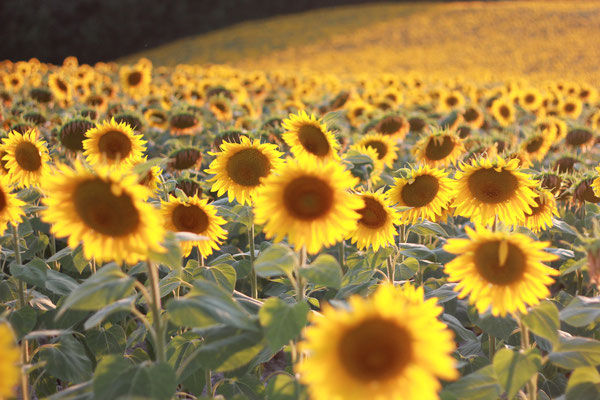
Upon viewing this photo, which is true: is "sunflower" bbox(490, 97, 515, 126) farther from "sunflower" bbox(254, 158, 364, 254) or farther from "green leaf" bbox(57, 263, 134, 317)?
"green leaf" bbox(57, 263, 134, 317)

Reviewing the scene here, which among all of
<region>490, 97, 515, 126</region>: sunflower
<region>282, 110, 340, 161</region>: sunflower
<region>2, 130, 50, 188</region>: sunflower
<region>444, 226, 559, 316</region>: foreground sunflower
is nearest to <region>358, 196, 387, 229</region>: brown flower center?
<region>282, 110, 340, 161</region>: sunflower

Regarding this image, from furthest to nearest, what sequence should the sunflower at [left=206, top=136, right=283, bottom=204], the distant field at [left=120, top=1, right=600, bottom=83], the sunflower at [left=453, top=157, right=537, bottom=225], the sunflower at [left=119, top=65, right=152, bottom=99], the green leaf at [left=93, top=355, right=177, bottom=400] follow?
1. the distant field at [left=120, top=1, right=600, bottom=83]
2. the sunflower at [left=119, top=65, right=152, bottom=99]
3. the sunflower at [left=206, top=136, right=283, bottom=204]
4. the sunflower at [left=453, top=157, right=537, bottom=225]
5. the green leaf at [left=93, top=355, right=177, bottom=400]

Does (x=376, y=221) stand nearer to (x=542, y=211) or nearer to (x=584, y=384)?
(x=542, y=211)

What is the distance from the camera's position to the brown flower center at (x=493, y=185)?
2.50 m

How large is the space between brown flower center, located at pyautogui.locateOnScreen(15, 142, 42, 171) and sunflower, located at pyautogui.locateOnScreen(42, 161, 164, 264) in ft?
4.13

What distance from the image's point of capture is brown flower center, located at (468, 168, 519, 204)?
2.50 meters

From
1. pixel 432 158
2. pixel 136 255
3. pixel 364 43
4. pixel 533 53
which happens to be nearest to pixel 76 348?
pixel 136 255

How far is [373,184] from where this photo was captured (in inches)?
148

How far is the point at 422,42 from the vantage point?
2803cm

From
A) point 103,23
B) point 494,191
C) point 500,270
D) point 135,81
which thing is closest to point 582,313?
point 500,270

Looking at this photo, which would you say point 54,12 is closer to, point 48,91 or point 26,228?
point 48,91

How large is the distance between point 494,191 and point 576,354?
2.97 feet

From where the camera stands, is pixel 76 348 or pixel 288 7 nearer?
pixel 76 348

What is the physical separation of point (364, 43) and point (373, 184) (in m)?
26.4
